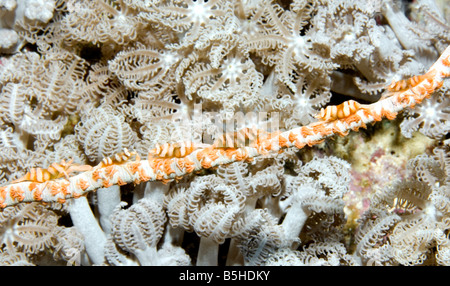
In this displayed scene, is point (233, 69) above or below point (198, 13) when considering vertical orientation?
below

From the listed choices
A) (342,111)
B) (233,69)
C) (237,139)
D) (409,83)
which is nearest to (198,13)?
(233,69)

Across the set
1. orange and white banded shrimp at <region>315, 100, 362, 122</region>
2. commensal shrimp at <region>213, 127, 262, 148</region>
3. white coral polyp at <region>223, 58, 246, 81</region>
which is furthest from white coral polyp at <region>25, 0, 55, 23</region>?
orange and white banded shrimp at <region>315, 100, 362, 122</region>

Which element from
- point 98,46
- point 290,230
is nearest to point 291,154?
point 290,230

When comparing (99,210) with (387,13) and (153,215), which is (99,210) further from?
(387,13)

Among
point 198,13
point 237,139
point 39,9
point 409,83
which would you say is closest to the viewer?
point 409,83

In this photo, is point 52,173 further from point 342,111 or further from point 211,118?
point 342,111

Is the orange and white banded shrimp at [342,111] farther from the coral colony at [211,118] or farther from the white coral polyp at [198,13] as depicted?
the white coral polyp at [198,13]

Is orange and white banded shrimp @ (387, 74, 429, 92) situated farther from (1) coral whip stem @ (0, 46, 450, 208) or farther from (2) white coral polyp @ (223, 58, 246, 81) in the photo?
(2) white coral polyp @ (223, 58, 246, 81)
